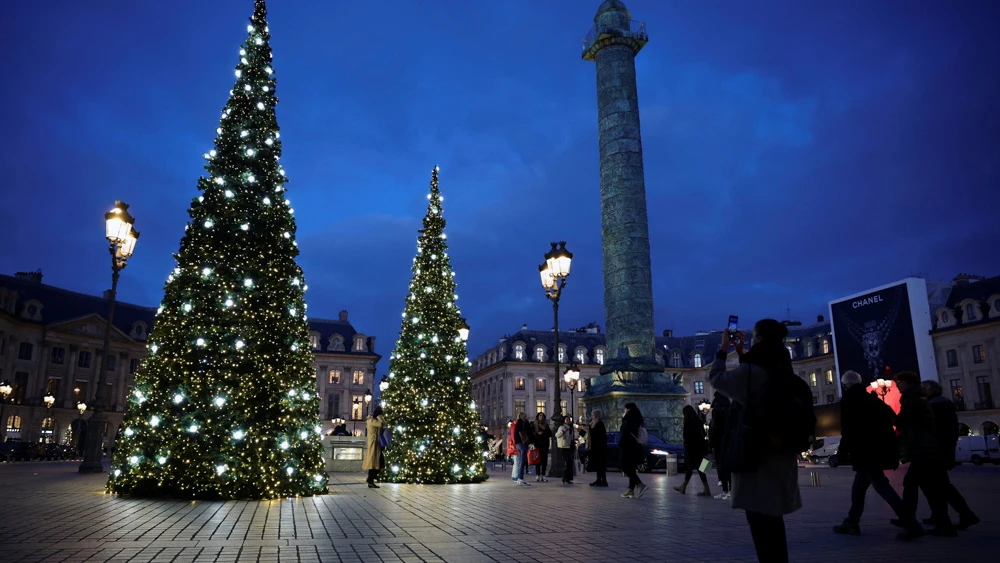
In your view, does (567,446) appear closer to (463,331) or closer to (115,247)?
(463,331)

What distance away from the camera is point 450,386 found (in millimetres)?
17734

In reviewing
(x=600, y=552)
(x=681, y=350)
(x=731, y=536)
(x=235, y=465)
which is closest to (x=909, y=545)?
(x=731, y=536)

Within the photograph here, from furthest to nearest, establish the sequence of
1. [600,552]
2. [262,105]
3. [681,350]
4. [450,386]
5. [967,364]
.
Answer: [681,350], [967,364], [450,386], [262,105], [600,552]

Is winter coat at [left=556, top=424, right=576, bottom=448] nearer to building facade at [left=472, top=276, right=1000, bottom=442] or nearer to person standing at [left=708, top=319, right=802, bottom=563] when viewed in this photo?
person standing at [left=708, top=319, right=802, bottom=563]

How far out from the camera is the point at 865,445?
7.88 m

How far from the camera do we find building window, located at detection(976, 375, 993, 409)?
55844 mm

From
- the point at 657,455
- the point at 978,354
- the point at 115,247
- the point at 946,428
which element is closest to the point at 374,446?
the point at 115,247

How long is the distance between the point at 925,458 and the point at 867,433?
2.52ft

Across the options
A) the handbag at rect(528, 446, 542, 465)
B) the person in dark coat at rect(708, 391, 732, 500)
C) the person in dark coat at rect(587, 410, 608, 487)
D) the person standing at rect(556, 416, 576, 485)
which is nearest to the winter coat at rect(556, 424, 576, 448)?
the person standing at rect(556, 416, 576, 485)

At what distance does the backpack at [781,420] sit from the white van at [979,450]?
38796 millimetres

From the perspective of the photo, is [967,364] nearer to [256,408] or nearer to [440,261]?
[440,261]

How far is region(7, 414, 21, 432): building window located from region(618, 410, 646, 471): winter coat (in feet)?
210

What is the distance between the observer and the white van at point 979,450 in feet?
117

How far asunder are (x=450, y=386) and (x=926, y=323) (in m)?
44.1
